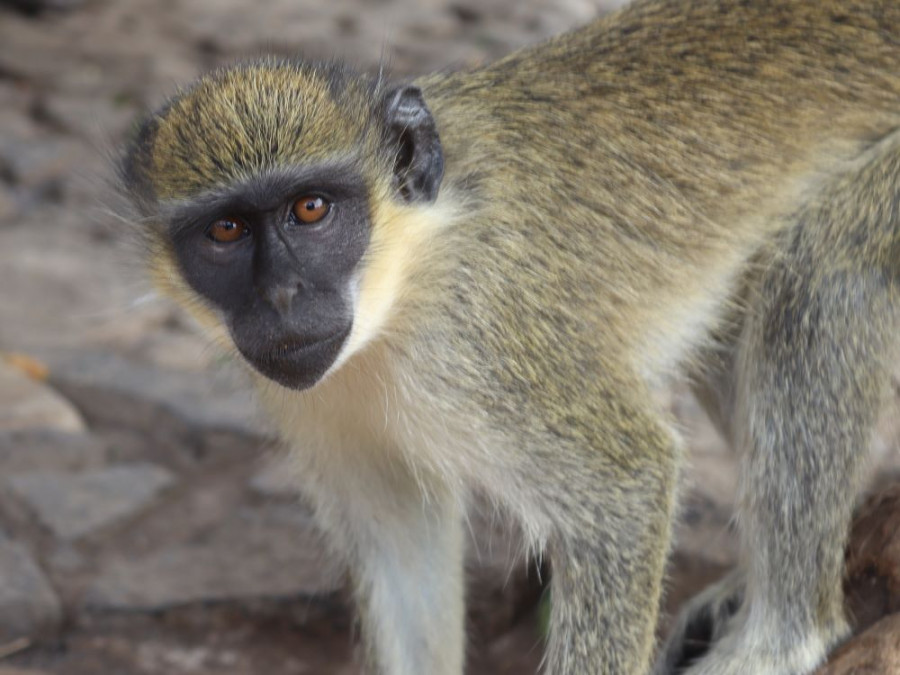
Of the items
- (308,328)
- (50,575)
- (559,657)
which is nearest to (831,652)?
(559,657)

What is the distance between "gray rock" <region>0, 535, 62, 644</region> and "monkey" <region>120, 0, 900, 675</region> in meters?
1.55

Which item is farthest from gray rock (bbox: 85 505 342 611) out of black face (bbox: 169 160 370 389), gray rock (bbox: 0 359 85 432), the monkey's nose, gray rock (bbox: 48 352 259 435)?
the monkey's nose

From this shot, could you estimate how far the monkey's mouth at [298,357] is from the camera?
370 centimetres

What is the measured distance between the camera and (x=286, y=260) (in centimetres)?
369

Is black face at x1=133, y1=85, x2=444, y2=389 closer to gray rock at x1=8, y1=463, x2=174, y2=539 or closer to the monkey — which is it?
the monkey

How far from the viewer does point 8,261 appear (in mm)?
8180

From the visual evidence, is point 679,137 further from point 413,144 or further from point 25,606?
point 25,606

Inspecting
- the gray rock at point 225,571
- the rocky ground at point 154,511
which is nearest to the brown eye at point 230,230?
the rocky ground at point 154,511

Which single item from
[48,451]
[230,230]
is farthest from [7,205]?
[230,230]

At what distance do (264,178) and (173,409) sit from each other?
10.6 feet

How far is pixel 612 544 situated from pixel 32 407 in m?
3.58

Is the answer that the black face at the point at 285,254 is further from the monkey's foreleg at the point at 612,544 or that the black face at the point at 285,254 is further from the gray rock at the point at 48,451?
the gray rock at the point at 48,451

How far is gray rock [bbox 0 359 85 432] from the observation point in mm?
6633

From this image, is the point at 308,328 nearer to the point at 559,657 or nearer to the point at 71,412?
the point at 559,657
